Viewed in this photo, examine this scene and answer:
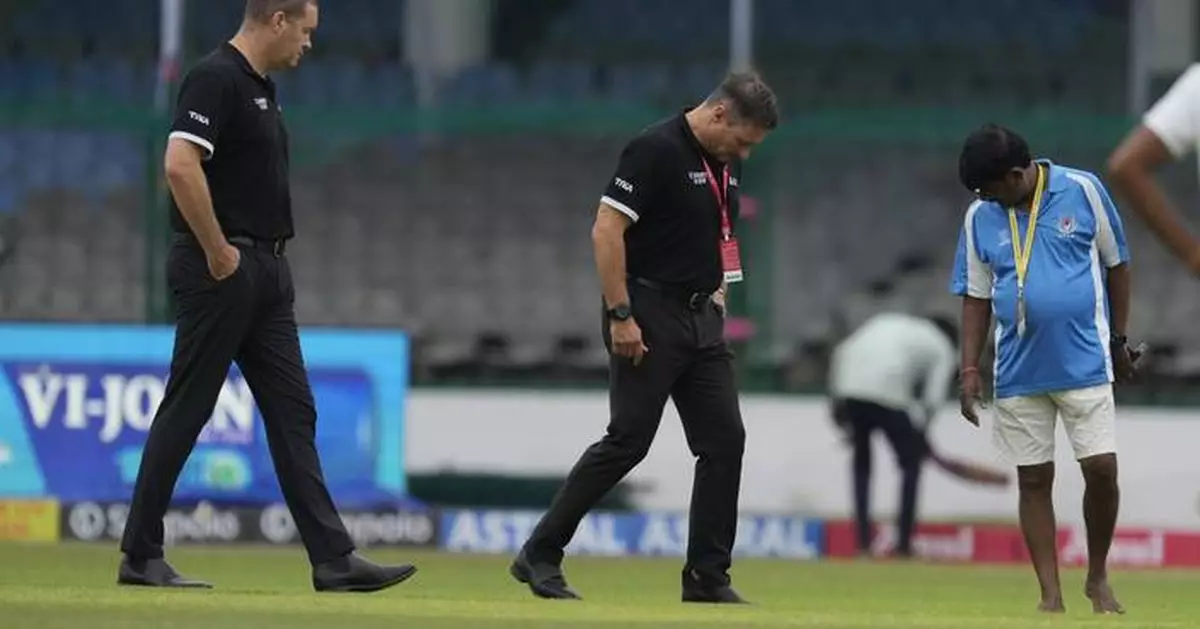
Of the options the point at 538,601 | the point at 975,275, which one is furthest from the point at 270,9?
the point at 975,275

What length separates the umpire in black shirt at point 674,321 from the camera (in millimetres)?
10266

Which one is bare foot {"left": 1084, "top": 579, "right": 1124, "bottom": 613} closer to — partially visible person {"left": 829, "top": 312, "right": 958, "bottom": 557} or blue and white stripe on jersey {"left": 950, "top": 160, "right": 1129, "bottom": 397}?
blue and white stripe on jersey {"left": 950, "top": 160, "right": 1129, "bottom": 397}

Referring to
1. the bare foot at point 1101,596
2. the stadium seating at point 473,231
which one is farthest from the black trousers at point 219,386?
the stadium seating at point 473,231

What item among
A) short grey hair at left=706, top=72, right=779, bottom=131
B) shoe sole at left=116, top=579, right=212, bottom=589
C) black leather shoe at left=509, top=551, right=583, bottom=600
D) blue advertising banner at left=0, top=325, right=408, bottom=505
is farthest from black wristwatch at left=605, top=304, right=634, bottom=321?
blue advertising banner at left=0, top=325, right=408, bottom=505

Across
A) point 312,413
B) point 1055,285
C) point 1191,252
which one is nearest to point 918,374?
point 1055,285

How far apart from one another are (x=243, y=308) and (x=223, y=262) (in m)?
0.28

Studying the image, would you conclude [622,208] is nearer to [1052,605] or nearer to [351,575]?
[351,575]

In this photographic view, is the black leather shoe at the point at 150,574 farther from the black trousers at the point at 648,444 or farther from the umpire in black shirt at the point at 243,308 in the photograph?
the black trousers at the point at 648,444

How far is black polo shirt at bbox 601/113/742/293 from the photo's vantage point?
10273 millimetres

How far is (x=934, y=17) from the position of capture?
26.5 metres

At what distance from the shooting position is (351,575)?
9.80 m

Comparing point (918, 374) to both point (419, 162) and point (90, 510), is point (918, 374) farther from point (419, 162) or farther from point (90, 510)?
point (90, 510)

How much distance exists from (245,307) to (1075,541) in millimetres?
8780

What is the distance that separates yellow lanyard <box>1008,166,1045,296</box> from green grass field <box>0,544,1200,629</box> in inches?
49.1
